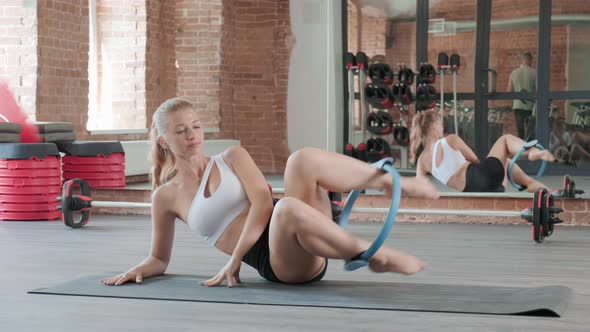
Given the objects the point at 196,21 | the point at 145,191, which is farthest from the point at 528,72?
the point at 145,191

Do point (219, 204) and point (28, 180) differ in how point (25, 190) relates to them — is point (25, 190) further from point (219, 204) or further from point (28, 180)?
point (219, 204)

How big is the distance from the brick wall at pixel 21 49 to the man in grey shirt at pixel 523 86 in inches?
206

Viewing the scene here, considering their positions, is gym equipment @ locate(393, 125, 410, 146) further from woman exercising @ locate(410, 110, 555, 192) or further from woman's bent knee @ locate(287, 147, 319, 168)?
A: woman's bent knee @ locate(287, 147, 319, 168)

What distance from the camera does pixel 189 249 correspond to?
5.34 m

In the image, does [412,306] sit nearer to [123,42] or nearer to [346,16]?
[123,42]

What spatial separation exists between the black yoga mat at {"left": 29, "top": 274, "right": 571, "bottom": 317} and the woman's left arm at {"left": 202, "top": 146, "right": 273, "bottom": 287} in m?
0.18

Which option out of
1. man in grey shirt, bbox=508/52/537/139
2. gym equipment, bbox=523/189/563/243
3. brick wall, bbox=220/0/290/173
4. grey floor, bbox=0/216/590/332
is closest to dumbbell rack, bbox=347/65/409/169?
brick wall, bbox=220/0/290/173

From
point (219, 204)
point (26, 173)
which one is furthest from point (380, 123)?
point (219, 204)

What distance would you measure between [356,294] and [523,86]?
22.7ft

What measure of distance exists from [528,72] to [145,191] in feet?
15.3

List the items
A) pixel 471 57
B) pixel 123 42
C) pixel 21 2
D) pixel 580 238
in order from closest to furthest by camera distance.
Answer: pixel 580 238
pixel 21 2
pixel 123 42
pixel 471 57

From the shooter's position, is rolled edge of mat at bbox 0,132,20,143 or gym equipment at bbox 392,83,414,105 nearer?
rolled edge of mat at bbox 0,132,20,143

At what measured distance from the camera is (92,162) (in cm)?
758

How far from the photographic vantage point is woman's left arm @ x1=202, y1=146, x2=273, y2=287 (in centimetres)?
346
